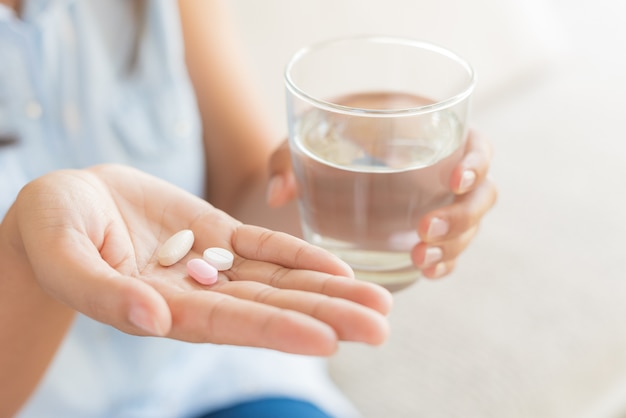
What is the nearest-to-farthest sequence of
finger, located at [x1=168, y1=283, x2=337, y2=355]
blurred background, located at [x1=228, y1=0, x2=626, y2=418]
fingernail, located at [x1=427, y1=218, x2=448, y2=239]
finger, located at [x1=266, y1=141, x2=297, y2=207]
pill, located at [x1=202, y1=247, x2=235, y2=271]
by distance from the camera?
finger, located at [x1=168, y1=283, x2=337, y2=355] < pill, located at [x1=202, y1=247, x2=235, y2=271] < fingernail, located at [x1=427, y1=218, x2=448, y2=239] < finger, located at [x1=266, y1=141, x2=297, y2=207] < blurred background, located at [x1=228, y1=0, x2=626, y2=418]

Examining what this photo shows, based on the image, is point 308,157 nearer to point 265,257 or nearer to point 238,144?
point 265,257

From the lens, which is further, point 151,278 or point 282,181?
point 282,181

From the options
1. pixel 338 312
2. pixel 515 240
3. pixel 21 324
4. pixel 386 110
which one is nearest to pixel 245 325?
pixel 338 312

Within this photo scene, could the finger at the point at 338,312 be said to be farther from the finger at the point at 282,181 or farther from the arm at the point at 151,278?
the finger at the point at 282,181

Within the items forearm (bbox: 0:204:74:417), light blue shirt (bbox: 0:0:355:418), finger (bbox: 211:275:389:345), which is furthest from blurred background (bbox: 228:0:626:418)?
finger (bbox: 211:275:389:345)

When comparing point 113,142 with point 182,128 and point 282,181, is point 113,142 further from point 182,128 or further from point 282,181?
point 282,181

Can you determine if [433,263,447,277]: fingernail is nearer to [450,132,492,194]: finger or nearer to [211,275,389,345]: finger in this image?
[450,132,492,194]: finger

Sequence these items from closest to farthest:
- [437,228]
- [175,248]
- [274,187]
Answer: [175,248], [437,228], [274,187]

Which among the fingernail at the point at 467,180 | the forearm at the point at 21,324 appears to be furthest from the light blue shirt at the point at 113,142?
the fingernail at the point at 467,180
